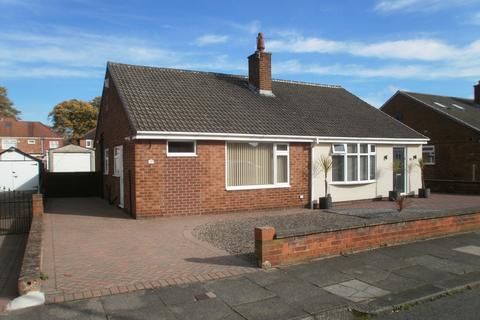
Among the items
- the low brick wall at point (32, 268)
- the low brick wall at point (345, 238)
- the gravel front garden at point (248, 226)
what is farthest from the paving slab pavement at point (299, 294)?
the gravel front garden at point (248, 226)

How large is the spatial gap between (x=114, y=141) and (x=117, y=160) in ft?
3.19

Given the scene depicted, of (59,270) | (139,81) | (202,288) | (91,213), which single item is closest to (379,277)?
(202,288)

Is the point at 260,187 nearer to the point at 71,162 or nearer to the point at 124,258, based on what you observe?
the point at 124,258

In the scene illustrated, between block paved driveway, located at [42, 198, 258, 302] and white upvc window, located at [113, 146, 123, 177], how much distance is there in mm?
3503

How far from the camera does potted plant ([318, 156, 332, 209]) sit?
14.3 meters

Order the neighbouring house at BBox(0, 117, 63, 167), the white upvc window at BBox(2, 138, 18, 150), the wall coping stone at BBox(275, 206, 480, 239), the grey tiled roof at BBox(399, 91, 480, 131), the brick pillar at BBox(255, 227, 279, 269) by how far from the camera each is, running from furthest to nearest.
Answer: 1. the neighbouring house at BBox(0, 117, 63, 167)
2. the white upvc window at BBox(2, 138, 18, 150)
3. the grey tiled roof at BBox(399, 91, 480, 131)
4. the wall coping stone at BBox(275, 206, 480, 239)
5. the brick pillar at BBox(255, 227, 279, 269)

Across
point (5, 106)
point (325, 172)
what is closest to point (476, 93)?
point (325, 172)

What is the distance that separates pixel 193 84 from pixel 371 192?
27.1 feet

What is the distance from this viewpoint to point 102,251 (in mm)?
7789

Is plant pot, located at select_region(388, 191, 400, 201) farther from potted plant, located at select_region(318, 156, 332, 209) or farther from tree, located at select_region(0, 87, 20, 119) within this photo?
tree, located at select_region(0, 87, 20, 119)

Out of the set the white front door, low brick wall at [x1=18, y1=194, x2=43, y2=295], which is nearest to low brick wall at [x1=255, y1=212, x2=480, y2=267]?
low brick wall at [x1=18, y1=194, x2=43, y2=295]

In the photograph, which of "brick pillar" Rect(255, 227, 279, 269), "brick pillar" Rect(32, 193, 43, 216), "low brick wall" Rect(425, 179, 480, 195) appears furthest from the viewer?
"low brick wall" Rect(425, 179, 480, 195)

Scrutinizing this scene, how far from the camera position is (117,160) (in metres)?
15.2

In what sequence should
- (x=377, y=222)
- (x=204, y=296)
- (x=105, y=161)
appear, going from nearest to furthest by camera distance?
(x=204, y=296), (x=377, y=222), (x=105, y=161)
